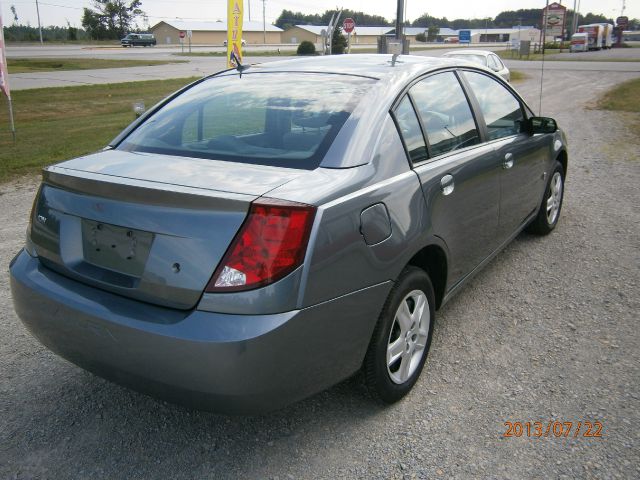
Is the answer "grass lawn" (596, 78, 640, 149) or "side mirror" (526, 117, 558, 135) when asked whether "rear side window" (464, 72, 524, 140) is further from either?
"grass lawn" (596, 78, 640, 149)

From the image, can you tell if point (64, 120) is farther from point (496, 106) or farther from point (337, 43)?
point (337, 43)

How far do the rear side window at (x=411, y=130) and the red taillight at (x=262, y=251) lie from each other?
1.00m

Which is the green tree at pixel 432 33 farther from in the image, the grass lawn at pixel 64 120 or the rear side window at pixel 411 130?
the rear side window at pixel 411 130

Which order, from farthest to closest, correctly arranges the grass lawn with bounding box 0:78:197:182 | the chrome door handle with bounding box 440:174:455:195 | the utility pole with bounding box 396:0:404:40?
the utility pole with bounding box 396:0:404:40, the grass lawn with bounding box 0:78:197:182, the chrome door handle with bounding box 440:174:455:195

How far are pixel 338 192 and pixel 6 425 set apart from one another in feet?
6.25

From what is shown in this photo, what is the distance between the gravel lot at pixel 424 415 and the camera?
2404 mm

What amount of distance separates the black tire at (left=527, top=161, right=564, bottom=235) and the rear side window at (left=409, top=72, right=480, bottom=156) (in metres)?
1.75

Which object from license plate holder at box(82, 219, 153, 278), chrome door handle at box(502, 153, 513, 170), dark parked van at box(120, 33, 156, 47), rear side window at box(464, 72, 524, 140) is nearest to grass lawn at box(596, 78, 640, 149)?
rear side window at box(464, 72, 524, 140)

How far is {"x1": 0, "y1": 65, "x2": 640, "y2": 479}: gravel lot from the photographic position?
2.40m

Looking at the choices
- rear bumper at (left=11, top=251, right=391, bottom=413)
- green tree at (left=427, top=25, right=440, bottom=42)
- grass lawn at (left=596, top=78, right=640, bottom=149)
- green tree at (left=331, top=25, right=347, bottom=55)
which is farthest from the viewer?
green tree at (left=427, top=25, right=440, bottom=42)

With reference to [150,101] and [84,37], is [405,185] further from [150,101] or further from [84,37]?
[84,37]

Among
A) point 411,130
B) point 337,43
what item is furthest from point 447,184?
point 337,43

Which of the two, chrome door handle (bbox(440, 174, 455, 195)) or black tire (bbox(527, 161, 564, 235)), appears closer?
chrome door handle (bbox(440, 174, 455, 195))

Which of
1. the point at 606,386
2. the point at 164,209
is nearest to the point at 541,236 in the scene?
the point at 606,386
